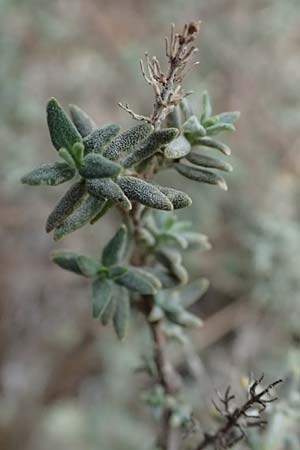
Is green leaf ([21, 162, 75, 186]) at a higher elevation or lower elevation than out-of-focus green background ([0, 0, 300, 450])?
lower

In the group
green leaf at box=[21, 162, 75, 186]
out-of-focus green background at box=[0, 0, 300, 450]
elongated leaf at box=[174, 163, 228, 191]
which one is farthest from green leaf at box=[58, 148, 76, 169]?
out-of-focus green background at box=[0, 0, 300, 450]

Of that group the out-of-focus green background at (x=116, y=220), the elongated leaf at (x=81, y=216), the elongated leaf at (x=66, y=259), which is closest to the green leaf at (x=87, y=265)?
the elongated leaf at (x=66, y=259)

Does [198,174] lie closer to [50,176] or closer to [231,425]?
[50,176]

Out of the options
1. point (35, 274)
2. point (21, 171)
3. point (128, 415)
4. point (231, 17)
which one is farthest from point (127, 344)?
point (231, 17)

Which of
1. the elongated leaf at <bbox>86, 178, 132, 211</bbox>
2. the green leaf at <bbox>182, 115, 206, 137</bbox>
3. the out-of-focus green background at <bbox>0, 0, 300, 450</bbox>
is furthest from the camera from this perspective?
Result: the out-of-focus green background at <bbox>0, 0, 300, 450</bbox>

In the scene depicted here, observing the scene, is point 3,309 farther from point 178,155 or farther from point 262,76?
point 178,155

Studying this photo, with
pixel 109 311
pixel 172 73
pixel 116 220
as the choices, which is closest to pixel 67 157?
pixel 172 73

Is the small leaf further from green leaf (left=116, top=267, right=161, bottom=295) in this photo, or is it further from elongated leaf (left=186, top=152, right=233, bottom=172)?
green leaf (left=116, top=267, right=161, bottom=295)
